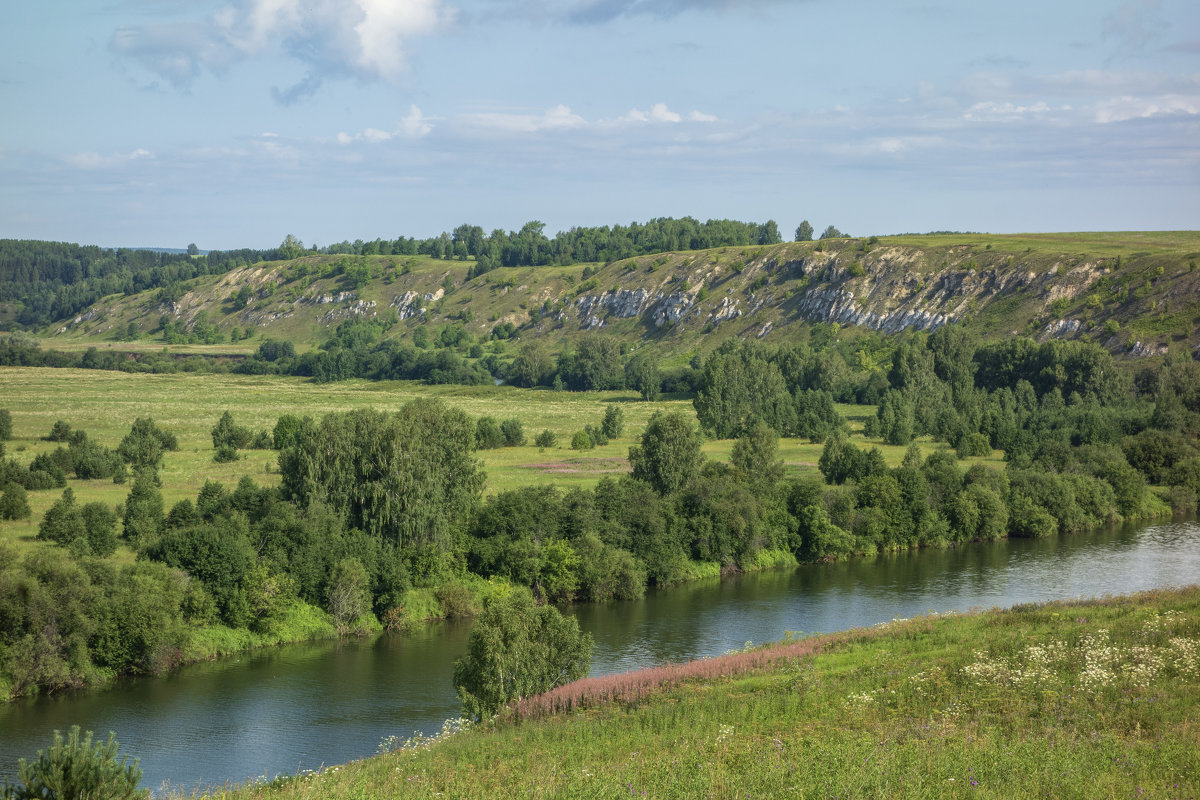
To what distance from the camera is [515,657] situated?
27.3 m

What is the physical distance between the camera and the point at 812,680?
24891 mm

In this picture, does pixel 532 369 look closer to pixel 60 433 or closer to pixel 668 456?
pixel 60 433

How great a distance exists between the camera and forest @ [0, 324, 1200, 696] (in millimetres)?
38219

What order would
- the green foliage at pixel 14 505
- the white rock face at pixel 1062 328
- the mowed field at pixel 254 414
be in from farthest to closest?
the white rock face at pixel 1062 328, the mowed field at pixel 254 414, the green foliage at pixel 14 505

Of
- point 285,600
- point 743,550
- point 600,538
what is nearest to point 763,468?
point 743,550

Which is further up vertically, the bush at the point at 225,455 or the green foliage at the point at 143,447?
the green foliage at the point at 143,447

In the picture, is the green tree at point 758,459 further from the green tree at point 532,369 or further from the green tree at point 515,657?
the green tree at point 532,369

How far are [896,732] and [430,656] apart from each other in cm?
2612

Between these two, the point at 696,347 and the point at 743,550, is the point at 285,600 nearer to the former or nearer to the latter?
the point at 743,550

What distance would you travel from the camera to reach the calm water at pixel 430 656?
3188cm

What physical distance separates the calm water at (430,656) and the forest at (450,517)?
1.57 m

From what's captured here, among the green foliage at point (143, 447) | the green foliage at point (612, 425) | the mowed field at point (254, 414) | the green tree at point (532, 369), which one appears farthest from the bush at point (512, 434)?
the green tree at point (532, 369)

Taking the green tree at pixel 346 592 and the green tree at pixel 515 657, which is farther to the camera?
the green tree at pixel 346 592

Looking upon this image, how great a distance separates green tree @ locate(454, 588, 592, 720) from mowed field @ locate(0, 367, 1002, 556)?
27.6 meters
